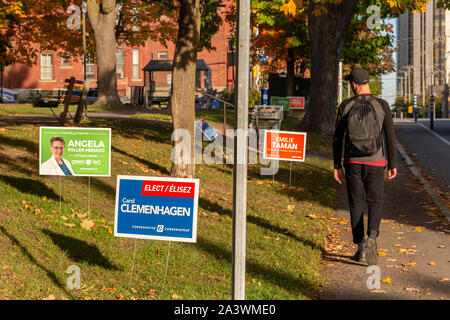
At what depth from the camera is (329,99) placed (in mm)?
29047

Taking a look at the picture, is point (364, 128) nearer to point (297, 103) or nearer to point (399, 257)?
point (399, 257)

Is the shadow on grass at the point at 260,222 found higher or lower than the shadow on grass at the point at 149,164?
lower

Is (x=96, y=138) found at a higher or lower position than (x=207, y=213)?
higher

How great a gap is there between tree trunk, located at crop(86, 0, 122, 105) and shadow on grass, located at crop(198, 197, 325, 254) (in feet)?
69.4

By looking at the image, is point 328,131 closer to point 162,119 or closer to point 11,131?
point 162,119

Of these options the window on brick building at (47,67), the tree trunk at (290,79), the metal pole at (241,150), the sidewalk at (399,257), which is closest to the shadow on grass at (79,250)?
the sidewalk at (399,257)

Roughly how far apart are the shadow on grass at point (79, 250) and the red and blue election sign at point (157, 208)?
108 cm

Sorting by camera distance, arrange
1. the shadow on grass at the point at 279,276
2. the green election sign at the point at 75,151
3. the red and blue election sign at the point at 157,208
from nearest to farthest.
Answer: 1. the red and blue election sign at the point at 157,208
2. the shadow on grass at the point at 279,276
3. the green election sign at the point at 75,151

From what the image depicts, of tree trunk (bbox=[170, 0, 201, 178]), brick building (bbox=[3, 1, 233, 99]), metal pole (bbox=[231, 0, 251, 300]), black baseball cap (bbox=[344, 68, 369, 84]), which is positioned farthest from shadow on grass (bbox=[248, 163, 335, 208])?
brick building (bbox=[3, 1, 233, 99])

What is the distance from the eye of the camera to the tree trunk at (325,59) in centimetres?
2812

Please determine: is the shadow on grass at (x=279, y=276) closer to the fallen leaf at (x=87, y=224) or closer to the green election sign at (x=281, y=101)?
the fallen leaf at (x=87, y=224)

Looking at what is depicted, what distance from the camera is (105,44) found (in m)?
32.3
